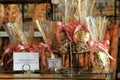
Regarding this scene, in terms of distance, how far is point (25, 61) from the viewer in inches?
47.9

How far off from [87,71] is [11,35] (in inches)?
14.0

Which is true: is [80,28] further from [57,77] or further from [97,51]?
[57,77]

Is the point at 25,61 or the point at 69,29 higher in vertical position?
the point at 69,29

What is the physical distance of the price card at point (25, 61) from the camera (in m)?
1.22

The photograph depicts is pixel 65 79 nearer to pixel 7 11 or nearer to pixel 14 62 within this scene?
pixel 14 62

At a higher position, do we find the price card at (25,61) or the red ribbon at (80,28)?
the red ribbon at (80,28)

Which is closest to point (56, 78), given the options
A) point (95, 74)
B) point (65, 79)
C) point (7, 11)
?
point (65, 79)

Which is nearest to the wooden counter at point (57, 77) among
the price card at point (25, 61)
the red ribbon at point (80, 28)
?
the price card at point (25, 61)

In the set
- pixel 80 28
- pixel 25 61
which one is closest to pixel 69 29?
pixel 80 28

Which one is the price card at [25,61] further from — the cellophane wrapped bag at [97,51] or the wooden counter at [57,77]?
the cellophane wrapped bag at [97,51]

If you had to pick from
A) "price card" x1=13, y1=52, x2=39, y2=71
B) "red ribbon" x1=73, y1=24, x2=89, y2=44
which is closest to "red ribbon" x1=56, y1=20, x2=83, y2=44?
"red ribbon" x1=73, y1=24, x2=89, y2=44

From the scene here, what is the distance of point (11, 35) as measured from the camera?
53.5 inches

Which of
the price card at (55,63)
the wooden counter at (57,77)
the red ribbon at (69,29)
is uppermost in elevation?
the red ribbon at (69,29)

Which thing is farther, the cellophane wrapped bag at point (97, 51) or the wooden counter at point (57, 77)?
the cellophane wrapped bag at point (97, 51)
